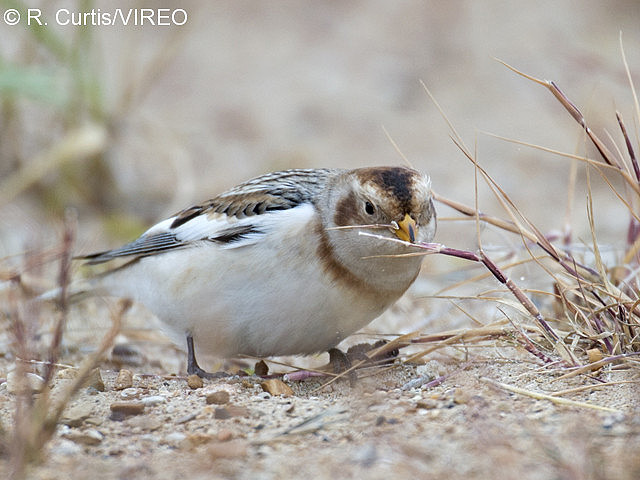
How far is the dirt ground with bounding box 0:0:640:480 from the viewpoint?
2.07 metres

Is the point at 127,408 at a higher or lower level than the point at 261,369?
higher

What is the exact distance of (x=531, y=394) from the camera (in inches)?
96.1

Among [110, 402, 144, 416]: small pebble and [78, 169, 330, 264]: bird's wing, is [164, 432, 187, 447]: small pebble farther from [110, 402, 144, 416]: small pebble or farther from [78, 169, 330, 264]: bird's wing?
[78, 169, 330, 264]: bird's wing

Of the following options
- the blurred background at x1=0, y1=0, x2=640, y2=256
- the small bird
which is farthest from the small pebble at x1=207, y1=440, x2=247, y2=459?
the blurred background at x1=0, y1=0, x2=640, y2=256

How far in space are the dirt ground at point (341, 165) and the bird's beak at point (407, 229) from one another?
343mm

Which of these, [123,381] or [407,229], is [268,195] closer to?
[407,229]

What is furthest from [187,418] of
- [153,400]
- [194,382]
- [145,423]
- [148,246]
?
[148,246]

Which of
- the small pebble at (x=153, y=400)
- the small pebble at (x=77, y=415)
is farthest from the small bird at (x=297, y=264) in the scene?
the small pebble at (x=77, y=415)

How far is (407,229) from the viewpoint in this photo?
2932 millimetres

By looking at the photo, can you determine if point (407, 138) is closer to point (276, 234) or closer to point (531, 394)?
point (276, 234)

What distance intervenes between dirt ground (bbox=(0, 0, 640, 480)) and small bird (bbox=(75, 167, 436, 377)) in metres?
0.19

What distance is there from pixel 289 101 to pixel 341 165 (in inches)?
53.4

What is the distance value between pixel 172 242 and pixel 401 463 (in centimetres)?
183

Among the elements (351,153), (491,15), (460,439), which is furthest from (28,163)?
(491,15)
